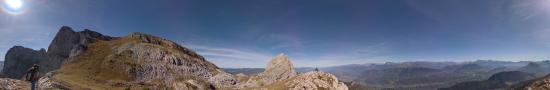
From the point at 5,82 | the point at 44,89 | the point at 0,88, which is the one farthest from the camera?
the point at 44,89

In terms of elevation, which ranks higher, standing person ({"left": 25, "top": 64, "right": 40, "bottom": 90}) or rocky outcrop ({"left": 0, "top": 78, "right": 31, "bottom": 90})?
standing person ({"left": 25, "top": 64, "right": 40, "bottom": 90})

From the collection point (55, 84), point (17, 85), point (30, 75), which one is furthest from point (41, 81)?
point (30, 75)

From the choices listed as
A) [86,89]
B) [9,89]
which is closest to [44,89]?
[9,89]

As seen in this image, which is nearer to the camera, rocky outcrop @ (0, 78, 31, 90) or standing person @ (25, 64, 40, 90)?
standing person @ (25, 64, 40, 90)

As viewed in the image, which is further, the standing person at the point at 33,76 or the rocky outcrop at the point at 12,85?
the rocky outcrop at the point at 12,85

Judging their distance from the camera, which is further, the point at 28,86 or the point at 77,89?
the point at 77,89

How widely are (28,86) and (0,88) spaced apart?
12844 mm

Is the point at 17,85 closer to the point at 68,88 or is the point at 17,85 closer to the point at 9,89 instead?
the point at 9,89

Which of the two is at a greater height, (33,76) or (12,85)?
(33,76)

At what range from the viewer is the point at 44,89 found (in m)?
147

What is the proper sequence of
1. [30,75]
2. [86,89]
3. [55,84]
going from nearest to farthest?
[30,75] < [55,84] < [86,89]

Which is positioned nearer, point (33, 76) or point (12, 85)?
point (33, 76)

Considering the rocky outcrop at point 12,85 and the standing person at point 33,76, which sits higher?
the standing person at point 33,76

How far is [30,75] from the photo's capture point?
42.4 meters
